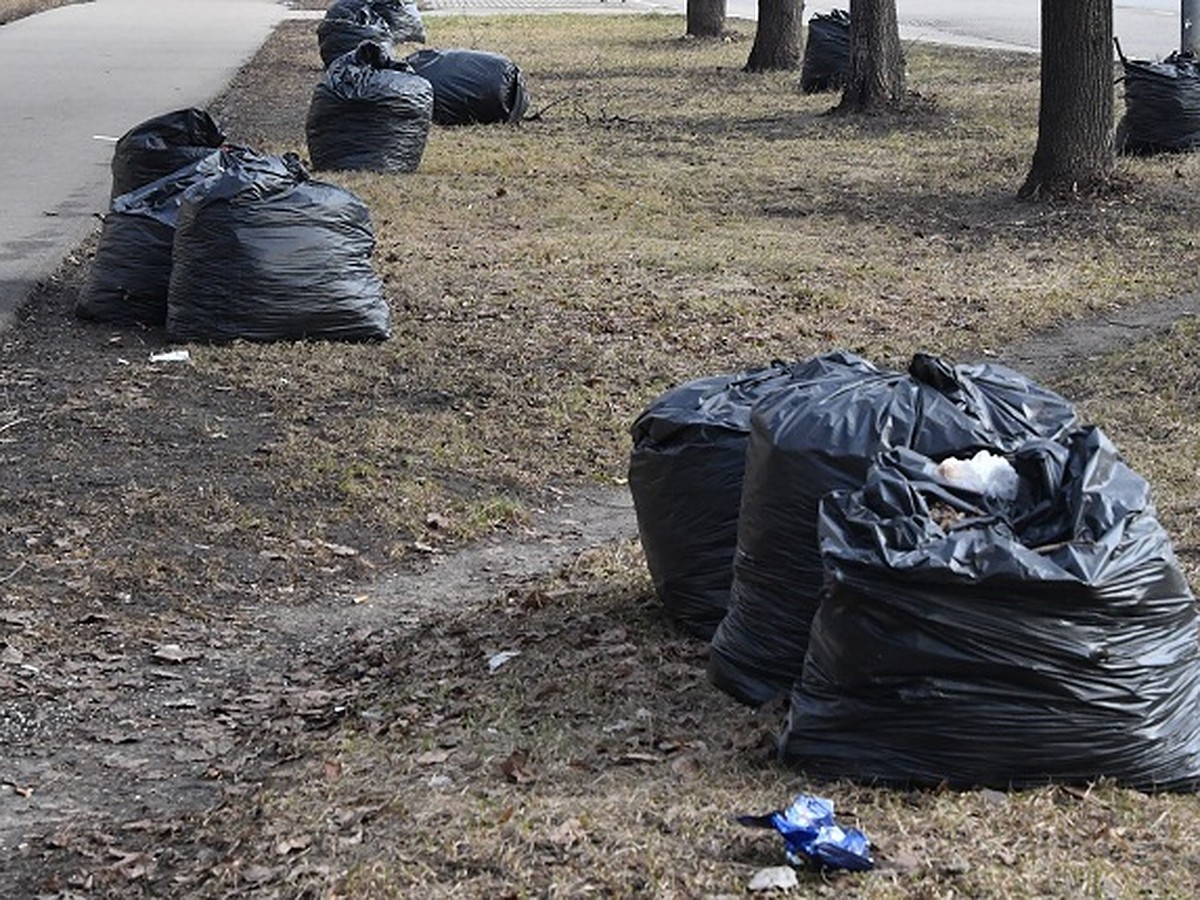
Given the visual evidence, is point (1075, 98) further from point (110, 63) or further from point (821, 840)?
point (110, 63)

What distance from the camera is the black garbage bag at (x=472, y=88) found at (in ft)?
55.9

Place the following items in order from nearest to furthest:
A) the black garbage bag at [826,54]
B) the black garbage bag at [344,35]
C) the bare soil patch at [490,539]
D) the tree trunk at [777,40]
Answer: the bare soil patch at [490,539] < the black garbage bag at [826,54] < the tree trunk at [777,40] < the black garbage bag at [344,35]

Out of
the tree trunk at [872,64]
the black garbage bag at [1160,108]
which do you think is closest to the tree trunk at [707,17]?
the tree trunk at [872,64]

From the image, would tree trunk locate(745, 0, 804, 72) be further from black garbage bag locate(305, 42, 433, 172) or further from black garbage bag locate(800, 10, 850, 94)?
black garbage bag locate(305, 42, 433, 172)

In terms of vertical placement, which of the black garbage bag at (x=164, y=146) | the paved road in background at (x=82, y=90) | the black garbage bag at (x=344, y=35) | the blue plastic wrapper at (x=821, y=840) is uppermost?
the black garbage bag at (x=164, y=146)

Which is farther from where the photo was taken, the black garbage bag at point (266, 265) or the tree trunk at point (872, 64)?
the tree trunk at point (872, 64)

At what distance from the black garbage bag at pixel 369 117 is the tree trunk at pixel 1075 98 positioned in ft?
13.6

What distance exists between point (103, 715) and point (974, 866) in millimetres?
2637

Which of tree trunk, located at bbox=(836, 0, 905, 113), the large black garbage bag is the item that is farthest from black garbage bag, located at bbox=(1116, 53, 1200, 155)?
the large black garbage bag

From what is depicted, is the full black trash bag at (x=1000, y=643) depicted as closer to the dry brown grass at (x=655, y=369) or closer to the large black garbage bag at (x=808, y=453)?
the dry brown grass at (x=655, y=369)

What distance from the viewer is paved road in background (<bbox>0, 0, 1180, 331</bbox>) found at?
43.8 feet

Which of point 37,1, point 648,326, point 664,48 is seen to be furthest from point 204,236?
point 37,1

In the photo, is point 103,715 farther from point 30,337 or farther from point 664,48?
point 664,48

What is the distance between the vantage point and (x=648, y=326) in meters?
9.61
